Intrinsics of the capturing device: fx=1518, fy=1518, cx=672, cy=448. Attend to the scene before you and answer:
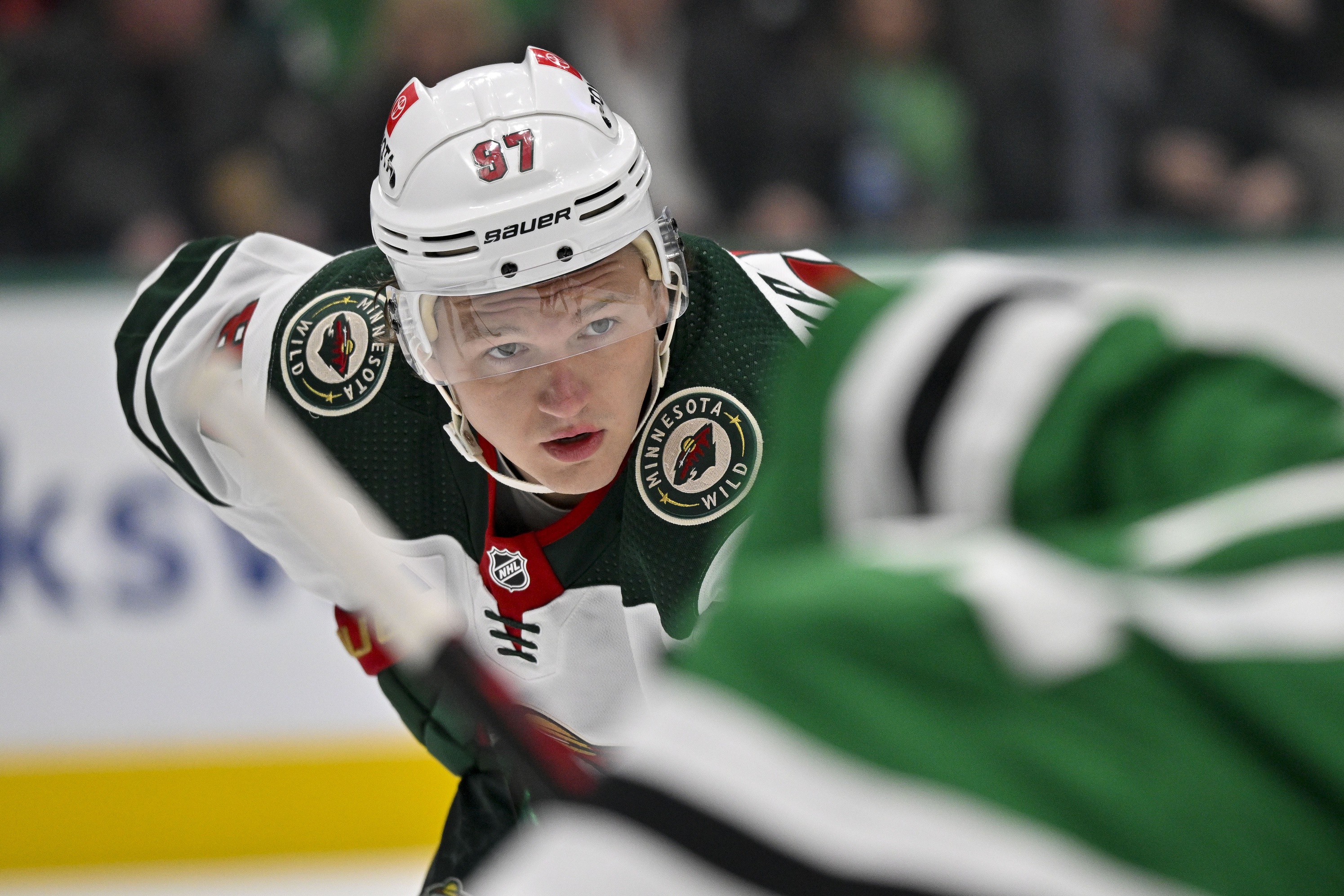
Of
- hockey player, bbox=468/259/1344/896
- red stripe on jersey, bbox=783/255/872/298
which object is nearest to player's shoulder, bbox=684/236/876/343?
red stripe on jersey, bbox=783/255/872/298

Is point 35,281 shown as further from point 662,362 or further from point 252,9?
point 662,362

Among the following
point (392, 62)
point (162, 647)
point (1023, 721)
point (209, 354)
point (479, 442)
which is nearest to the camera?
point (1023, 721)

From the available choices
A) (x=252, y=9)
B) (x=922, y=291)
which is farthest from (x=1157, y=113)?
(x=922, y=291)

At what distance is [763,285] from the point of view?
1.56 meters

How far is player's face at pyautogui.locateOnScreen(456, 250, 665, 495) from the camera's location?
4.65 ft

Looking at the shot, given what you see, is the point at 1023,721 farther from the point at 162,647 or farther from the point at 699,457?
the point at 162,647

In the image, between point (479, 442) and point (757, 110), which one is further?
point (757, 110)

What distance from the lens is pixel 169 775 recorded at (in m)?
2.69

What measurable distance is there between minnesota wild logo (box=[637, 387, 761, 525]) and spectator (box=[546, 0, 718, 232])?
4.86 ft

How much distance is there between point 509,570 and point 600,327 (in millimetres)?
285

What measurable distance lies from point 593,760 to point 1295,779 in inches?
51.3

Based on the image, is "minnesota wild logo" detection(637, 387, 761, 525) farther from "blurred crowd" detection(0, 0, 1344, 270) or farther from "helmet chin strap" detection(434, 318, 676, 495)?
"blurred crowd" detection(0, 0, 1344, 270)

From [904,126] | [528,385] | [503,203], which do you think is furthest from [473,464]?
[904,126]

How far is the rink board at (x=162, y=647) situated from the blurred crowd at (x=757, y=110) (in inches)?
7.0
